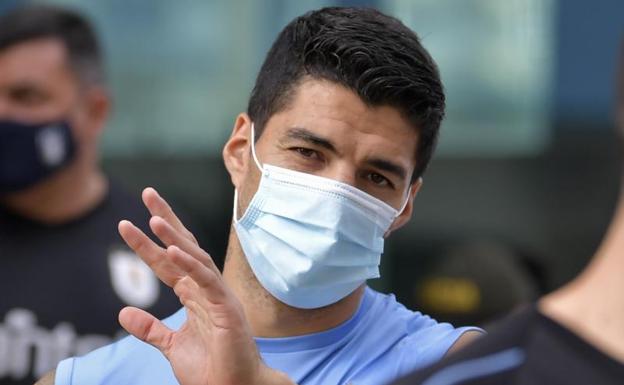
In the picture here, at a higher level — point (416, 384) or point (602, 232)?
point (416, 384)

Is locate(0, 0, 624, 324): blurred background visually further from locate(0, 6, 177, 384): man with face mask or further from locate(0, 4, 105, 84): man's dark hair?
locate(0, 6, 177, 384): man with face mask

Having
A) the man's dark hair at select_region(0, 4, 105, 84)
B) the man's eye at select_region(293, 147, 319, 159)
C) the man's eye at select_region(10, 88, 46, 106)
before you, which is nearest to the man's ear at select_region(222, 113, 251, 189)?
the man's eye at select_region(293, 147, 319, 159)

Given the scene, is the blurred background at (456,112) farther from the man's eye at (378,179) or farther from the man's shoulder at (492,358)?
the man's shoulder at (492,358)

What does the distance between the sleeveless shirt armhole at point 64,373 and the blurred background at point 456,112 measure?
5.31m

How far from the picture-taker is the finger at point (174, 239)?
95.2 inches

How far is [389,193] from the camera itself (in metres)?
2.81

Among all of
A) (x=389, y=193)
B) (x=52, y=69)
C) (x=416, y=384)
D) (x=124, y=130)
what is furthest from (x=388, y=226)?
(x=124, y=130)

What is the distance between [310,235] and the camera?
9.07ft

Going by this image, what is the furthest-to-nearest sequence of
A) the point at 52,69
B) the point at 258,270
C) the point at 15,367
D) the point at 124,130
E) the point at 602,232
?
the point at 124,130 → the point at 602,232 → the point at 52,69 → the point at 15,367 → the point at 258,270

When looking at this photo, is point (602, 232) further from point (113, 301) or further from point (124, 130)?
point (113, 301)

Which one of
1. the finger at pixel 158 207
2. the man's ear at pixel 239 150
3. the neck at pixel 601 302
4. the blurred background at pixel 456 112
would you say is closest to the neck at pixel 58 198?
the man's ear at pixel 239 150

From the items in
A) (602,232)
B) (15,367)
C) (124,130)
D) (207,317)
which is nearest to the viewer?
(207,317)

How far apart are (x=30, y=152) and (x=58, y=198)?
7.6 inches

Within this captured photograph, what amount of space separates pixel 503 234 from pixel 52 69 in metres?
4.13
